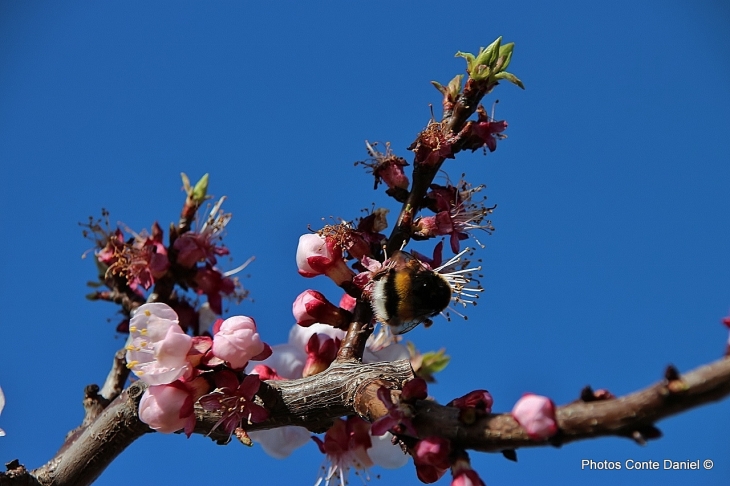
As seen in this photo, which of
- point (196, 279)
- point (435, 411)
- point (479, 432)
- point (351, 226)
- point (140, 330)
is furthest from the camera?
point (196, 279)

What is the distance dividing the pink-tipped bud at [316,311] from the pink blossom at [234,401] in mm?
445

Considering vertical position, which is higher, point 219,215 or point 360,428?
point 219,215

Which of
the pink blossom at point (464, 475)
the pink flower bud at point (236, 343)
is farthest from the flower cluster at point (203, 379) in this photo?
the pink blossom at point (464, 475)

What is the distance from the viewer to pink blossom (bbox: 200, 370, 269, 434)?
2361 mm

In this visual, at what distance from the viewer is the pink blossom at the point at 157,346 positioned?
2.42 meters

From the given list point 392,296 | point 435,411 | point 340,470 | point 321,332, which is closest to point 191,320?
point 321,332

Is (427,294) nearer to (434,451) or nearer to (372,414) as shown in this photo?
(372,414)

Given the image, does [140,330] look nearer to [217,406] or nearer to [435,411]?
[217,406]

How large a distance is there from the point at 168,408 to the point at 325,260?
863mm

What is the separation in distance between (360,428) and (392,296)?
803 millimetres

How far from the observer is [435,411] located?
6.24 feet

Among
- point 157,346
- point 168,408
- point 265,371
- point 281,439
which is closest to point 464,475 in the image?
point 168,408

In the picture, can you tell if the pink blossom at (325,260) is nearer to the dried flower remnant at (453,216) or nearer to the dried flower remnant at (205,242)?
the dried flower remnant at (453,216)

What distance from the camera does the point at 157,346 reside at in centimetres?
244
